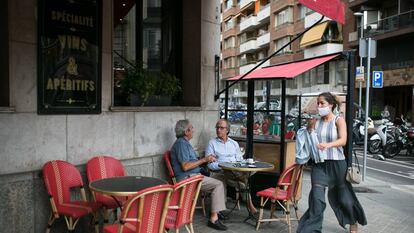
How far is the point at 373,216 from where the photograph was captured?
6410mm

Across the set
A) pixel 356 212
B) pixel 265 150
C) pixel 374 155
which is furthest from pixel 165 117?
pixel 374 155

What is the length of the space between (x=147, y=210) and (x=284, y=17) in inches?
1634

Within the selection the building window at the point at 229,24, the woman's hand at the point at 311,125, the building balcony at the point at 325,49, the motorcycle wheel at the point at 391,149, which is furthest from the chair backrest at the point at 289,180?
the building window at the point at 229,24

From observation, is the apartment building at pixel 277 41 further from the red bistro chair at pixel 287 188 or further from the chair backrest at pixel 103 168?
the chair backrest at pixel 103 168

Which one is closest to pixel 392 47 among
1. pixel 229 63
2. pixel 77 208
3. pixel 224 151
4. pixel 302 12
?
pixel 302 12

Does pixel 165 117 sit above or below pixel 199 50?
below

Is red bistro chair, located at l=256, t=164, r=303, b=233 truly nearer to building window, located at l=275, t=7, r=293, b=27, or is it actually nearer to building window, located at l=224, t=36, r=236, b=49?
building window, located at l=275, t=7, r=293, b=27

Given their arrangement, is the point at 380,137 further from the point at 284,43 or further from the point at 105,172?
the point at 284,43

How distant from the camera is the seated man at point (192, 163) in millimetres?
5340

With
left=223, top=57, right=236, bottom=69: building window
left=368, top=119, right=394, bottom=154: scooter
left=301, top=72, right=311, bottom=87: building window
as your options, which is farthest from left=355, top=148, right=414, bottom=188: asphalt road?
left=223, top=57, right=236, bottom=69: building window

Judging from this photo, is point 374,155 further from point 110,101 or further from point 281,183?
point 110,101

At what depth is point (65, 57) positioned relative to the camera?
4.70 meters

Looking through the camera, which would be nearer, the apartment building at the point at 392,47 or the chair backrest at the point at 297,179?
the chair backrest at the point at 297,179

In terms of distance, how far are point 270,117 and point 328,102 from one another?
289 centimetres
